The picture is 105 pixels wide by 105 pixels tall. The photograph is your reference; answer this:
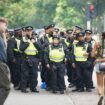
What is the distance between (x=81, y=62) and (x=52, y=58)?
2.71ft

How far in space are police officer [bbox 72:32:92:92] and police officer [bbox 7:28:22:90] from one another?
1.66m

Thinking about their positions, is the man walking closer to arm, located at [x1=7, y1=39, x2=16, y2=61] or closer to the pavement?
the pavement

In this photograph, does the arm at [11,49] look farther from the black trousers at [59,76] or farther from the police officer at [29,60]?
the black trousers at [59,76]

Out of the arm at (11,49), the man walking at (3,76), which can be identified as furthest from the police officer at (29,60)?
the man walking at (3,76)

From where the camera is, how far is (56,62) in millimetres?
17094

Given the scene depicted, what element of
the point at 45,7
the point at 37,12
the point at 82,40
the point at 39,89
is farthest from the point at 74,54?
the point at 37,12

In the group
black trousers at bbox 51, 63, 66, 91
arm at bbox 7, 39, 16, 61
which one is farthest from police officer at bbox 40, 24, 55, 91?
arm at bbox 7, 39, 16, 61

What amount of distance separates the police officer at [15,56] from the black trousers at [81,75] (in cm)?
179

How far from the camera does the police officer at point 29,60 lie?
17.0 m

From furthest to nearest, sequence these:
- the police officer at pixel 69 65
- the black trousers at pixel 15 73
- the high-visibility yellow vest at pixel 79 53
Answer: the black trousers at pixel 15 73 < the police officer at pixel 69 65 < the high-visibility yellow vest at pixel 79 53

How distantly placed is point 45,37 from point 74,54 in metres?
1.12

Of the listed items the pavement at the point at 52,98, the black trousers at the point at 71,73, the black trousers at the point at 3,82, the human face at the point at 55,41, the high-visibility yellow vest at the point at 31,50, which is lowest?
the pavement at the point at 52,98

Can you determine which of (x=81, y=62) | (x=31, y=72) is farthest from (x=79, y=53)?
(x=31, y=72)

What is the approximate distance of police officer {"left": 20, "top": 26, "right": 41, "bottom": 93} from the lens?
17.0 m
